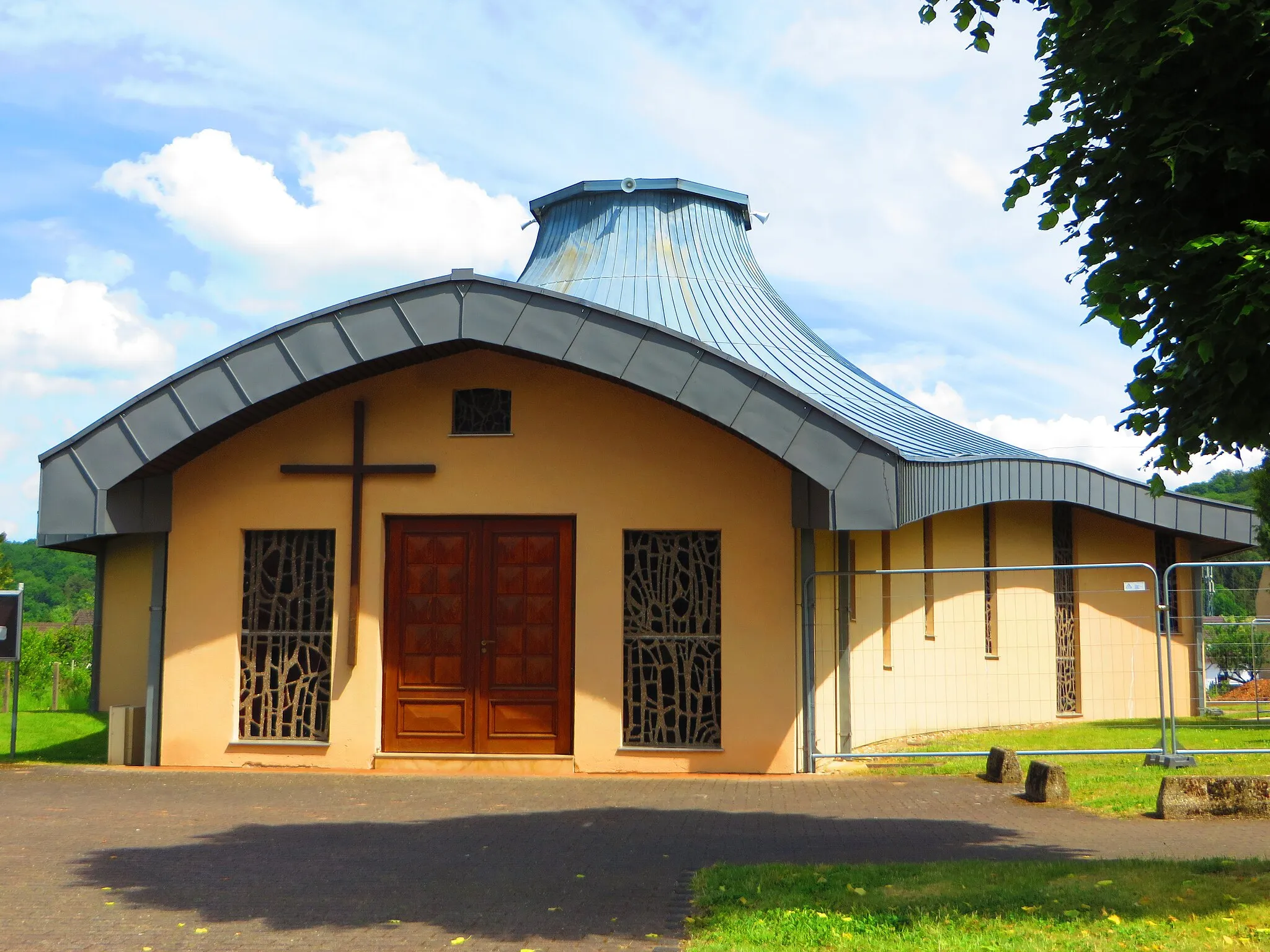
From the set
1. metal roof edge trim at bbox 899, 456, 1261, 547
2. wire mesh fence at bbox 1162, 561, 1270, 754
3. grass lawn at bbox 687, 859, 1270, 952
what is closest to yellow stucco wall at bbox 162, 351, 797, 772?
→ metal roof edge trim at bbox 899, 456, 1261, 547

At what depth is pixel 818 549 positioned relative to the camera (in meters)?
13.3

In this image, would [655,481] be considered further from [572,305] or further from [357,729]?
[357,729]

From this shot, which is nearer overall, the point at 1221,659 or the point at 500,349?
the point at 500,349

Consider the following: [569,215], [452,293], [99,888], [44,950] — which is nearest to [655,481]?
[452,293]

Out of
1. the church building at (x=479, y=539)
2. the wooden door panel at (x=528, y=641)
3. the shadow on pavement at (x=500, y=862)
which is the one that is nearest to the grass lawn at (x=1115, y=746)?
the shadow on pavement at (x=500, y=862)

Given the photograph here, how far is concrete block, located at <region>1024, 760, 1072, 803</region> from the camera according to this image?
33.4 ft

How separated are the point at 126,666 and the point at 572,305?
9.10 m

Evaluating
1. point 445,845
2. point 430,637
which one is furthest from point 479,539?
point 445,845

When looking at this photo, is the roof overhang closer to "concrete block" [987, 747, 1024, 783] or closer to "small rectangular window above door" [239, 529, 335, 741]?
"small rectangular window above door" [239, 529, 335, 741]

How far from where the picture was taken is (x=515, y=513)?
519 inches

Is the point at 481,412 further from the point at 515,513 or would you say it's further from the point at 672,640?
the point at 672,640

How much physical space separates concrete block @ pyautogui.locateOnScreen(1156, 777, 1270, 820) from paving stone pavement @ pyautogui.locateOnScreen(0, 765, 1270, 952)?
15 cm

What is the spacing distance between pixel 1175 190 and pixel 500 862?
5.55 m

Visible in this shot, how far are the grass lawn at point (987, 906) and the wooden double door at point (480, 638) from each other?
18.5 feet
